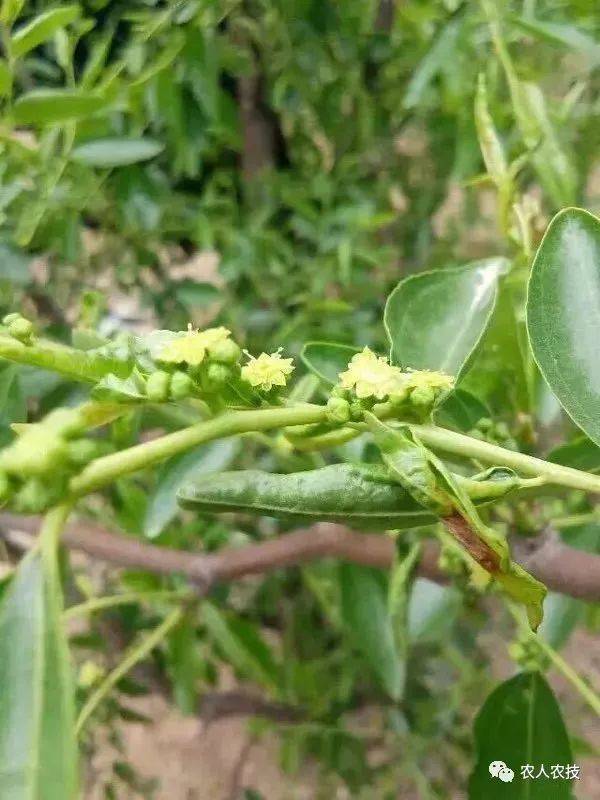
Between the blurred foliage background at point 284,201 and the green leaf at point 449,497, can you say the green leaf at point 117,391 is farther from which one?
the blurred foliage background at point 284,201

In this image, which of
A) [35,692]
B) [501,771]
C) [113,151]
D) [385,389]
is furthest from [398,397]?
[113,151]

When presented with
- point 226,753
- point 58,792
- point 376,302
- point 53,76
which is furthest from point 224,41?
point 226,753

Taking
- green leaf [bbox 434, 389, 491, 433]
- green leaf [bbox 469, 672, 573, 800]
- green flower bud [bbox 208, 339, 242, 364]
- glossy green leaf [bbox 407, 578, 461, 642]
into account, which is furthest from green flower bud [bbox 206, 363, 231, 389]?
glossy green leaf [bbox 407, 578, 461, 642]

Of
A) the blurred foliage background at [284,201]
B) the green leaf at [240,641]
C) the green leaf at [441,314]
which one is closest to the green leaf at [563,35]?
the blurred foliage background at [284,201]

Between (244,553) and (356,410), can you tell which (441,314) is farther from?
(244,553)

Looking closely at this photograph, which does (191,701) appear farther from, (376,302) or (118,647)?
(376,302)

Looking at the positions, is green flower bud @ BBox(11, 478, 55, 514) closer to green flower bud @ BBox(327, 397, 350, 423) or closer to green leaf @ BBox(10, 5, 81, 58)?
green flower bud @ BBox(327, 397, 350, 423)
